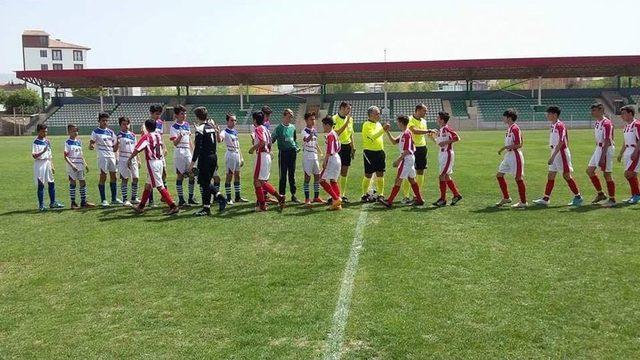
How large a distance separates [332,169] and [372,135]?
3.65ft

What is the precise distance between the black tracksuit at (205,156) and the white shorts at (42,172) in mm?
3681

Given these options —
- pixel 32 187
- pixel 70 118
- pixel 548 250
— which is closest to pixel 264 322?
pixel 548 250

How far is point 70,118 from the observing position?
196 feet

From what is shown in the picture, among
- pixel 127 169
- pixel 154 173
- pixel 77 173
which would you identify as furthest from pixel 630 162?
pixel 77 173

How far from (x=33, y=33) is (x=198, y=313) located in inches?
5074

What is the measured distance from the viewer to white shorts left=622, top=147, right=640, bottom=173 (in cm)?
1025

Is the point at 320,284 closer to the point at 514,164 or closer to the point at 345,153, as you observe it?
the point at 514,164

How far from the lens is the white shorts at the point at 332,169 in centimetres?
1048

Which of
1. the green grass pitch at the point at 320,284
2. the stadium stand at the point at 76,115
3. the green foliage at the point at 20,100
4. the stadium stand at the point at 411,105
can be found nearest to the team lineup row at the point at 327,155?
the green grass pitch at the point at 320,284

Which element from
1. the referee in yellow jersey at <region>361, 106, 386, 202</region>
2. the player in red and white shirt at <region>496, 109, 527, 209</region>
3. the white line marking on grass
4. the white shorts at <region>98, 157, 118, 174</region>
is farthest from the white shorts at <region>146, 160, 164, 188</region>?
the player in red and white shirt at <region>496, 109, 527, 209</region>

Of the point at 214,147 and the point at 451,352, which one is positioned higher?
the point at 214,147

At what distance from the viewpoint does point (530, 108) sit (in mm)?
54031

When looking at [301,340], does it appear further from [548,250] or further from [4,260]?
[4,260]

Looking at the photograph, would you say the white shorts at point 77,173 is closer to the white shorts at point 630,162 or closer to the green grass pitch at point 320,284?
the green grass pitch at point 320,284
